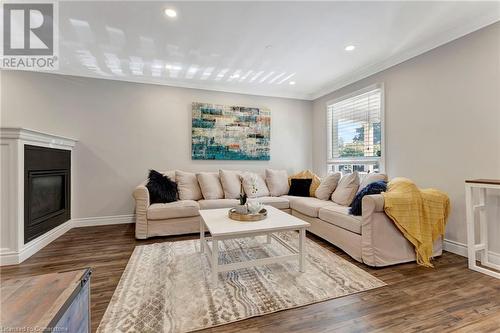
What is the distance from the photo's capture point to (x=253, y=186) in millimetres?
3885

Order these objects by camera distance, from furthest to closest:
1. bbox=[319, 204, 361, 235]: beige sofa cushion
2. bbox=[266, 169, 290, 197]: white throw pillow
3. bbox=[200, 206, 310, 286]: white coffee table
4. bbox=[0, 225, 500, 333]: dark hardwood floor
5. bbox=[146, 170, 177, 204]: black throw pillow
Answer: bbox=[266, 169, 290, 197]: white throw pillow, bbox=[146, 170, 177, 204]: black throw pillow, bbox=[319, 204, 361, 235]: beige sofa cushion, bbox=[200, 206, 310, 286]: white coffee table, bbox=[0, 225, 500, 333]: dark hardwood floor

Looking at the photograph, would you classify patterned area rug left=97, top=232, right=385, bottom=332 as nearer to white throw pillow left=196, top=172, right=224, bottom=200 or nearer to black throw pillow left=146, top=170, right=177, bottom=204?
black throw pillow left=146, top=170, right=177, bottom=204

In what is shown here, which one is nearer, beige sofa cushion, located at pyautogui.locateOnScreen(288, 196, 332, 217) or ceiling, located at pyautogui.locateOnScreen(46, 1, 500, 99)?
ceiling, located at pyautogui.locateOnScreen(46, 1, 500, 99)

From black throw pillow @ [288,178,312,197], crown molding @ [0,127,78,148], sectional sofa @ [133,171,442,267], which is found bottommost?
sectional sofa @ [133,171,442,267]

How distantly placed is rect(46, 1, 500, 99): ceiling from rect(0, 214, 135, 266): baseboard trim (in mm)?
2365

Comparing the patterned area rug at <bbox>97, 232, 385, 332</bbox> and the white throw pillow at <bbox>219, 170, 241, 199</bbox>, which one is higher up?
the white throw pillow at <bbox>219, 170, 241, 199</bbox>

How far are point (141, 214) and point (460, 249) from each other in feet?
12.7

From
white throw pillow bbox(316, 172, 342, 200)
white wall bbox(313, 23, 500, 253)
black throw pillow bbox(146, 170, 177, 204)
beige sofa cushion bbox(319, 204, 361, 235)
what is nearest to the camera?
white wall bbox(313, 23, 500, 253)

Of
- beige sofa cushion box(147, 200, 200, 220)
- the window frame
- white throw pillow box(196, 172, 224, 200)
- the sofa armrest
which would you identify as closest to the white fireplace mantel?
the sofa armrest

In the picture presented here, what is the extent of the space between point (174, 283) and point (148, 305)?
313 mm

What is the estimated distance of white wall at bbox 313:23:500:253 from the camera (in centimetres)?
225

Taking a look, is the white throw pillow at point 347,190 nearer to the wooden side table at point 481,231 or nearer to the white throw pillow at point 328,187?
the white throw pillow at point 328,187

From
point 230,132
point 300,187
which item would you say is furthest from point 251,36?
point 300,187

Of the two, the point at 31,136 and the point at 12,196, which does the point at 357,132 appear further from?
the point at 12,196
